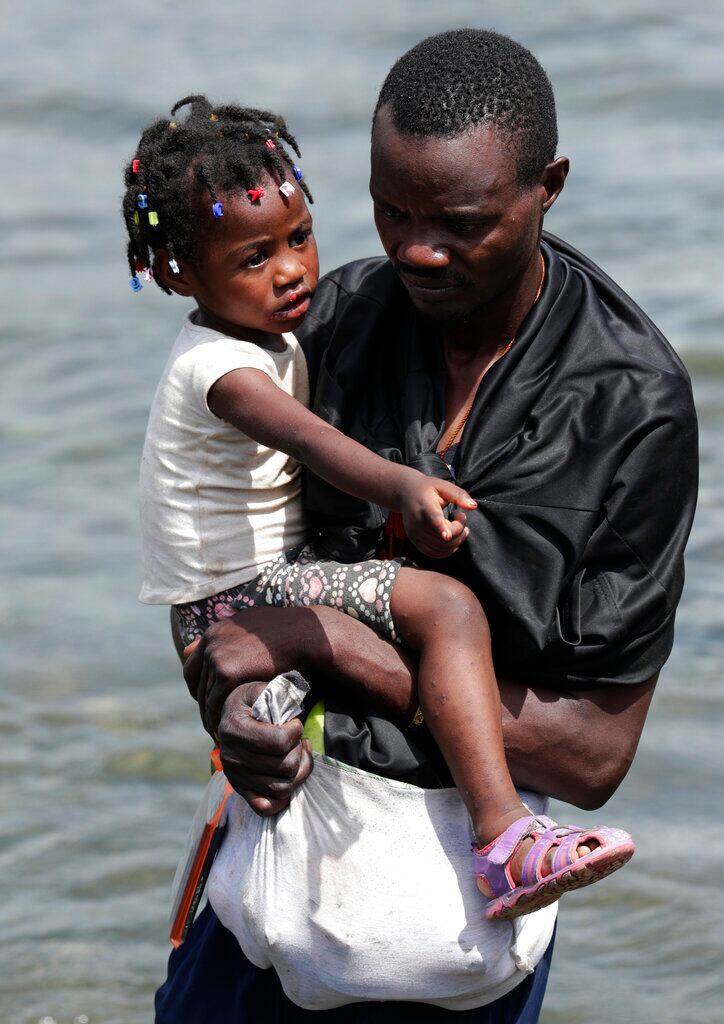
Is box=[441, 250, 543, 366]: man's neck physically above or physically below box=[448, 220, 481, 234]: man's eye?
below

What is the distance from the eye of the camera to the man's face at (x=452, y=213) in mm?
2496

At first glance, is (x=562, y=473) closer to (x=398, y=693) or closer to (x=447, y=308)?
(x=447, y=308)

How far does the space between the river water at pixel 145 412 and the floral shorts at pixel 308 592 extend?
198 centimetres

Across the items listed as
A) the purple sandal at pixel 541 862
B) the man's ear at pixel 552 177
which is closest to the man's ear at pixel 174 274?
the man's ear at pixel 552 177

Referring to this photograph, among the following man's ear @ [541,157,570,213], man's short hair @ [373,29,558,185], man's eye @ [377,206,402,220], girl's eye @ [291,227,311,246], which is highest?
man's short hair @ [373,29,558,185]

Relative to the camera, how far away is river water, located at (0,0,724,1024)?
4.72 metres

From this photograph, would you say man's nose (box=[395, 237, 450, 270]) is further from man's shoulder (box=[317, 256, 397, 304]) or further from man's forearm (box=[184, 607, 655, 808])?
man's forearm (box=[184, 607, 655, 808])

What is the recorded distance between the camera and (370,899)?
8.54 feet

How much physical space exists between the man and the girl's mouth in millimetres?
99

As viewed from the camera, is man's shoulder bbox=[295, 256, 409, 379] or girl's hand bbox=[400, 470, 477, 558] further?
man's shoulder bbox=[295, 256, 409, 379]

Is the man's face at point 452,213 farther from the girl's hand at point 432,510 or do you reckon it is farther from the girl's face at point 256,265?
the girl's hand at point 432,510

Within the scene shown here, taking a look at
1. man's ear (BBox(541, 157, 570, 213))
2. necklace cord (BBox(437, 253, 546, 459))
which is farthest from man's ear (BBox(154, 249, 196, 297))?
man's ear (BBox(541, 157, 570, 213))

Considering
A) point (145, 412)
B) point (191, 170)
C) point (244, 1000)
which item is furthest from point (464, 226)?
point (145, 412)

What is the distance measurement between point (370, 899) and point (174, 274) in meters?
1.06
